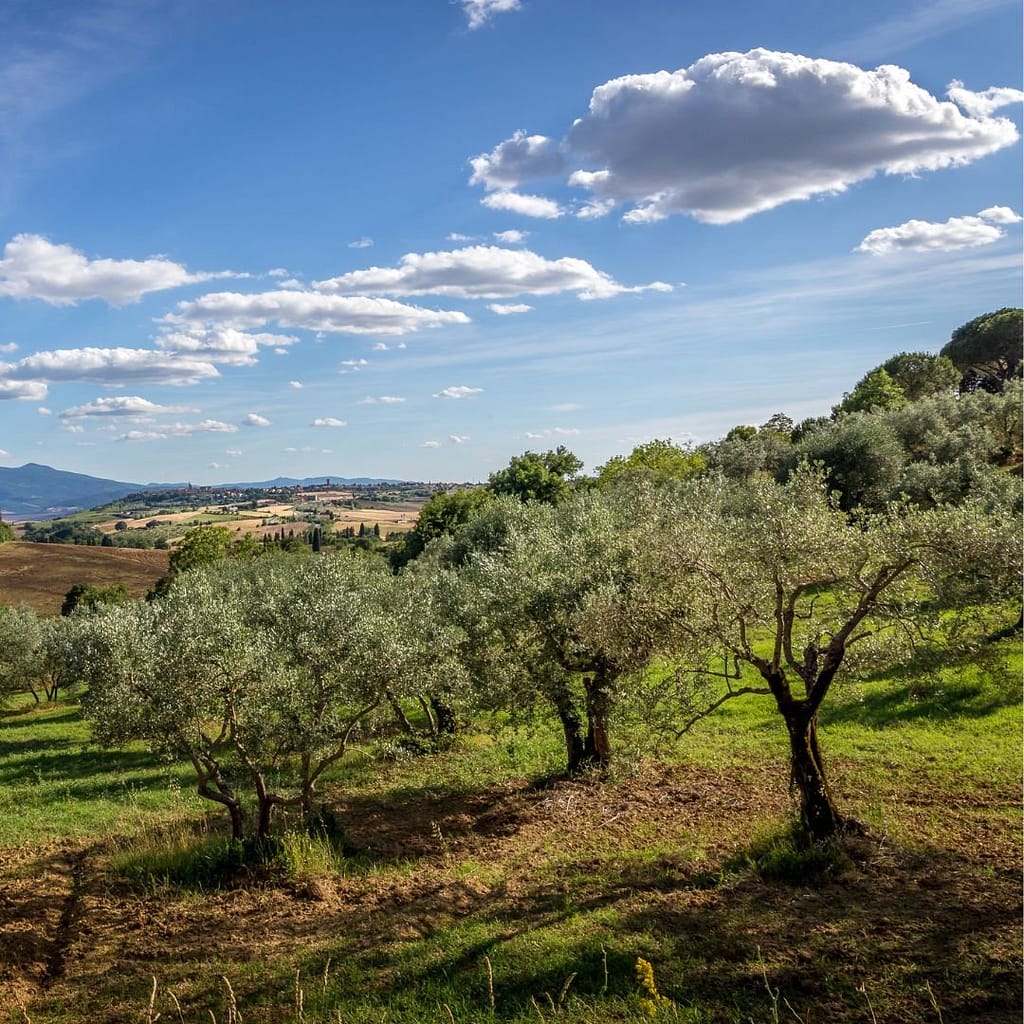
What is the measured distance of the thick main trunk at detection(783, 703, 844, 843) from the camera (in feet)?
49.1

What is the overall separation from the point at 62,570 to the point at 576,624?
14459 cm

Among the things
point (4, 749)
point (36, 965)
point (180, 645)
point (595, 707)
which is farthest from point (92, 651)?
point (4, 749)

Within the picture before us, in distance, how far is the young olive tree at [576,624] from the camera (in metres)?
16.8

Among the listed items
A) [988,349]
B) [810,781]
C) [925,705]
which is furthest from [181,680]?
[988,349]

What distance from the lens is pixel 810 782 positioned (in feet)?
49.1

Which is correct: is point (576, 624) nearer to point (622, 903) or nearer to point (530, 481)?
point (622, 903)

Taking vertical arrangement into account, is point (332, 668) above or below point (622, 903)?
above

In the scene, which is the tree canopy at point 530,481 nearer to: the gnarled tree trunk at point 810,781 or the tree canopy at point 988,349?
the gnarled tree trunk at point 810,781

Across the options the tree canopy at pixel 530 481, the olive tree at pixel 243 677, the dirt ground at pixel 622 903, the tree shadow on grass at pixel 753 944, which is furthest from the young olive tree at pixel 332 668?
the tree canopy at pixel 530 481

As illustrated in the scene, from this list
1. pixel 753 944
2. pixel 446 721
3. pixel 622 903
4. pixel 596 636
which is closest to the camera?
pixel 753 944

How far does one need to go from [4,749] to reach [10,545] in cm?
14528

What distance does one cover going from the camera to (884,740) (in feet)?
73.6

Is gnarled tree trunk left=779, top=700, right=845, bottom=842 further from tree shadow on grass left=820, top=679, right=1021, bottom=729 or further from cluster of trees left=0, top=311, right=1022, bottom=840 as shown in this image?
tree shadow on grass left=820, top=679, right=1021, bottom=729

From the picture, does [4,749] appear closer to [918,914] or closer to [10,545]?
[918,914]
